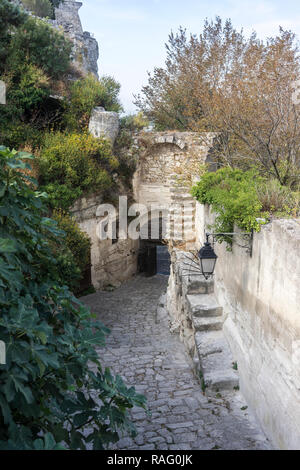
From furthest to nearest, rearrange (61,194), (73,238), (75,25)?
(75,25)
(61,194)
(73,238)

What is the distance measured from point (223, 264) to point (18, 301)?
4.57m

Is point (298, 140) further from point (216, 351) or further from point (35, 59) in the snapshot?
point (35, 59)

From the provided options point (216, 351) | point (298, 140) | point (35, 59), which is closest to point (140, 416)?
point (216, 351)

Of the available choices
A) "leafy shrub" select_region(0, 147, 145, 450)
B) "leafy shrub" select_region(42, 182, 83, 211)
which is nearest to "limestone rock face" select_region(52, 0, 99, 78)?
"leafy shrub" select_region(42, 182, 83, 211)

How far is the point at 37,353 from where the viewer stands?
2.43 m

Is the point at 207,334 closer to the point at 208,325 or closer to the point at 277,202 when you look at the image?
the point at 208,325

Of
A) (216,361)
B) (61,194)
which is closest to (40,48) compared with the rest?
(61,194)

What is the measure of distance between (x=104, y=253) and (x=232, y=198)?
8.34m

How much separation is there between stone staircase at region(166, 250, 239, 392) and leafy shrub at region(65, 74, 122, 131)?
7549 millimetres

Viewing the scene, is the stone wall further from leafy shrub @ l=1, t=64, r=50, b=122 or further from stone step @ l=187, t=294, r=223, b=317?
stone step @ l=187, t=294, r=223, b=317

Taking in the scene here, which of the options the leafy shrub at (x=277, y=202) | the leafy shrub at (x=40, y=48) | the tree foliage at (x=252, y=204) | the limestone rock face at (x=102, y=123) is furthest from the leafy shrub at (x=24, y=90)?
the leafy shrub at (x=277, y=202)

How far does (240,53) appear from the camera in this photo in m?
13.6

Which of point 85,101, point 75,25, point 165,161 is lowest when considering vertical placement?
point 165,161

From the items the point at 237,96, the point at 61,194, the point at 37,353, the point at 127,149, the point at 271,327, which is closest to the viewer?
the point at 37,353
